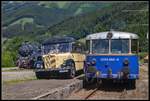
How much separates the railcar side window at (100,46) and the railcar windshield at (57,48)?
6.58 meters

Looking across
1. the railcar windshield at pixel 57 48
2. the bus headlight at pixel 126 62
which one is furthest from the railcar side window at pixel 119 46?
the railcar windshield at pixel 57 48

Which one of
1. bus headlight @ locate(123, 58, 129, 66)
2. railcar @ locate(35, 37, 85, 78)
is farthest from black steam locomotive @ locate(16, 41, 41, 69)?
bus headlight @ locate(123, 58, 129, 66)

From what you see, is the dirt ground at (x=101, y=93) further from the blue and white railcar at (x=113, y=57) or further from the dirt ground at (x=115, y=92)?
the blue and white railcar at (x=113, y=57)

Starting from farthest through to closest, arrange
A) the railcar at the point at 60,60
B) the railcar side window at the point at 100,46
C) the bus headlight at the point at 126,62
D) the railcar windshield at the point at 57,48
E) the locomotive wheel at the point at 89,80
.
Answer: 1. the railcar windshield at the point at 57,48
2. the railcar at the point at 60,60
3. the locomotive wheel at the point at 89,80
4. the railcar side window at the point at 100,46
5. the bus headlight at the point at 126,62

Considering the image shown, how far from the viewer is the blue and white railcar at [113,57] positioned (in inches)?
845

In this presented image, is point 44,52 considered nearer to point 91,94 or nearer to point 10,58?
point 91,94

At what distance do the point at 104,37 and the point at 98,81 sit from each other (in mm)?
3585

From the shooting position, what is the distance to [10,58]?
171 ft

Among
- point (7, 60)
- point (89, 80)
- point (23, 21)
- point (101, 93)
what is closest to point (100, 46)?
point (89, 80)

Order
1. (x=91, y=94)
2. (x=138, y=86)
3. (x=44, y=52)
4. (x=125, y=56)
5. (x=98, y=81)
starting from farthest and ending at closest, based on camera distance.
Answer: (x=44, y=52)
(x=98, y=81)
(x=138, y=86)
(x=125, y=56)
(x=91, y=94)

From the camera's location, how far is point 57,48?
29.8 meters

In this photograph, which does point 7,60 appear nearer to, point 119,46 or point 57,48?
point 57,48

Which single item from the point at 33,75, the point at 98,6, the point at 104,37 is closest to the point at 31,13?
the point at 98,6

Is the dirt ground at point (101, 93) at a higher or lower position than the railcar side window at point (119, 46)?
lower
